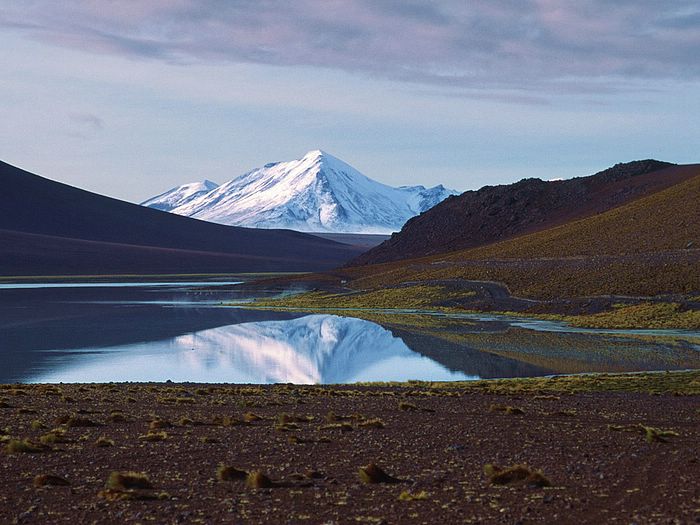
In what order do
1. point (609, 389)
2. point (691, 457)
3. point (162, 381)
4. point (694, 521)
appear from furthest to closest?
point (162, 381), point (609, 389), point (691, 457), point (694, 521)

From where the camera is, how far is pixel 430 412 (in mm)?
23828

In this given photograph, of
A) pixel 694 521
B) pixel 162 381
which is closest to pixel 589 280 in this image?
→ pixel 162 381

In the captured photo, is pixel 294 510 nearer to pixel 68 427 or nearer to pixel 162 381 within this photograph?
pixel 68 427

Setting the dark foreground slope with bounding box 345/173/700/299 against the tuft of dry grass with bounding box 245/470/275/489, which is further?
the dark foreground slope with bounding box 345/173/700/299

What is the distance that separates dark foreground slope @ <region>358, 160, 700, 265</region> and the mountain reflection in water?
81.9 metres

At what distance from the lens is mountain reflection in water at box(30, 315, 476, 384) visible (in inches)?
1533

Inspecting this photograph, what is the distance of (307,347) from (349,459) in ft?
115

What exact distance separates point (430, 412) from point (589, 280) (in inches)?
2295

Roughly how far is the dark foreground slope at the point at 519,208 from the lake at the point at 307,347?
67264 millimetres

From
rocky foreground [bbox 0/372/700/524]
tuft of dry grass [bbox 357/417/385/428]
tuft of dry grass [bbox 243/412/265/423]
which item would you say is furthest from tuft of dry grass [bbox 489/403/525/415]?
tuft of dry grass [bbox 243/412/265/423]

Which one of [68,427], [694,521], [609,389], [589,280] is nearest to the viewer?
[694,521]

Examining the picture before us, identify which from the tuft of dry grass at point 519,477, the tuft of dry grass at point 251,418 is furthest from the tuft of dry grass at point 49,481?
the tuft of dry grass at point 251,418

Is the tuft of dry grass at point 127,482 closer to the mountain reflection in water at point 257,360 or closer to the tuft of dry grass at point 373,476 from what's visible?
the tuft of dry grass at point 373,476

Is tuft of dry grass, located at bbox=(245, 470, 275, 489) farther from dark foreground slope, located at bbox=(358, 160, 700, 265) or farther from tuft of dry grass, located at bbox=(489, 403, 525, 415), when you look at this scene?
dark foreground slope, located at bbox=(358, 160, 700, 265)
